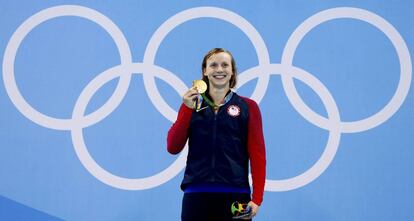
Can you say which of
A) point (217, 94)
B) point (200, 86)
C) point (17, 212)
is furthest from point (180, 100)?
point (17, 212)

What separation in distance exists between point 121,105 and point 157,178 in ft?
1.76

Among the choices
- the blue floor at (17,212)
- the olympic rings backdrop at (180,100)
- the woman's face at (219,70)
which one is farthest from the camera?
the blue floor at (17,212)

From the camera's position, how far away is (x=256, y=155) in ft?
7.39

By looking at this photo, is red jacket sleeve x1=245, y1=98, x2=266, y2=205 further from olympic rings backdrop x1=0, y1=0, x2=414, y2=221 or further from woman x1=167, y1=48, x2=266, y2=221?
olympic rings backdrop x1=0, y1=0, x2=414, y2=221

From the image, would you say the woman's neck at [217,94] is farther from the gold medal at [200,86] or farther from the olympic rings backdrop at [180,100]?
the olympic rings backdrop at [180,100]

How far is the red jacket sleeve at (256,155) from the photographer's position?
2.22m

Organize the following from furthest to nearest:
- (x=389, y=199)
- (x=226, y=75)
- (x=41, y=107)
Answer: (x=41, y=107), (x=389, y=199), (x=226, y=75)

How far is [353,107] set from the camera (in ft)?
10.8

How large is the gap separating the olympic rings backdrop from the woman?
100cm

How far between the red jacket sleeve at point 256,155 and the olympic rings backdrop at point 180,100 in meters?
1.01

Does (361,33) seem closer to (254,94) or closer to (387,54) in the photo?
(387,54)

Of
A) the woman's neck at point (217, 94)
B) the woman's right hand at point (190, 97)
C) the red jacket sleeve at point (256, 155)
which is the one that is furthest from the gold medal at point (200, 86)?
the red jacket sleeve at point (256, 155)

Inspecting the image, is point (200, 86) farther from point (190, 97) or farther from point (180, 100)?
point (180, 100)

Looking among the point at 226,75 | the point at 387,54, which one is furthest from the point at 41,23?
the point at 387,54
